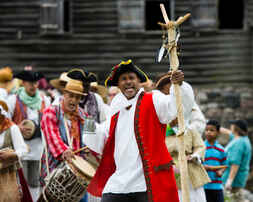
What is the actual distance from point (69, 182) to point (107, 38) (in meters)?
9.62

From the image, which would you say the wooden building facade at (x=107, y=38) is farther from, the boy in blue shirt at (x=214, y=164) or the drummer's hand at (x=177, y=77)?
the drummer's hand at (x=177, y=77)

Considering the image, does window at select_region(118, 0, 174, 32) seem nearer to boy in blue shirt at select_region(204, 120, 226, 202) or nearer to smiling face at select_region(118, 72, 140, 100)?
boy in blue shirt at select_region(204, 120, 226, 202)

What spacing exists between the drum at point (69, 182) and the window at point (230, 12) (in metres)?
12.0

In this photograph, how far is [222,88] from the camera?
15.7 metres

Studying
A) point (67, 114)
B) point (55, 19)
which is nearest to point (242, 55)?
point (55, 19)

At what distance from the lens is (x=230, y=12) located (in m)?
17.5

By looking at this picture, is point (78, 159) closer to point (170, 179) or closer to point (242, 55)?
point (170, 179)

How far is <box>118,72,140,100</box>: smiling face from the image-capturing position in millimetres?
5066

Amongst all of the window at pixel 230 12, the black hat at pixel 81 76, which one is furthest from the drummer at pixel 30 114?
the window at pixel 230 12

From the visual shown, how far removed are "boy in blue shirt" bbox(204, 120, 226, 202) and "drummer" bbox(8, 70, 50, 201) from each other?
7.85ft

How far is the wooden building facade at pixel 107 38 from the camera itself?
597 inches

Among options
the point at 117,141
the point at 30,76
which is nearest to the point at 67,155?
the point at 117,141

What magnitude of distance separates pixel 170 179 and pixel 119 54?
35.7 feet

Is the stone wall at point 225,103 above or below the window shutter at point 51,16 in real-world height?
below
